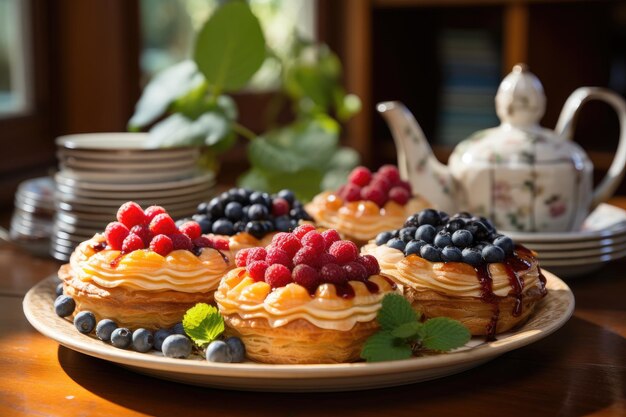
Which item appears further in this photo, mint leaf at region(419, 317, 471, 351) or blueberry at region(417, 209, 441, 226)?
blueberry at region(417, 209, 441, 226)

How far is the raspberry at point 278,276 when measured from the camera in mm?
1020

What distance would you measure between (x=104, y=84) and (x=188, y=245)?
128 cm

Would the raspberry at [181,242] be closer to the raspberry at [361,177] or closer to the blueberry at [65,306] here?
the blueberry at [65,306]

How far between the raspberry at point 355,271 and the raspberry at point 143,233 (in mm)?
267

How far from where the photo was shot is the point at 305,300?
3.26ft

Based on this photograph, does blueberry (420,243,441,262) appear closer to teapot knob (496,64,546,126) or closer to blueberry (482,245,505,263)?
blueberry (482,245,505,263)

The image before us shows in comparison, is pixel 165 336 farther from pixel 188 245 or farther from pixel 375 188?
pixel 375 188

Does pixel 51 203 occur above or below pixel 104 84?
below

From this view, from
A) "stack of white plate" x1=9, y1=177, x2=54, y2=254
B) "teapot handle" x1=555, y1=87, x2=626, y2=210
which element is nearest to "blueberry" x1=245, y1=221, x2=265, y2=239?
"stack of white plate" x1=9, y1=177, x2=54, y2=254

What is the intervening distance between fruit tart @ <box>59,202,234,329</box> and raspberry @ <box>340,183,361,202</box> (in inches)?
14.3

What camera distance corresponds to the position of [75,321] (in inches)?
43.7

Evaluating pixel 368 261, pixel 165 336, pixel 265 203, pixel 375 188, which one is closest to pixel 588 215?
pixel 375 188

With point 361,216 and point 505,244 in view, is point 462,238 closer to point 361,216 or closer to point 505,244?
point 505,244

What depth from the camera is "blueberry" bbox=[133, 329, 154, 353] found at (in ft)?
3.40
